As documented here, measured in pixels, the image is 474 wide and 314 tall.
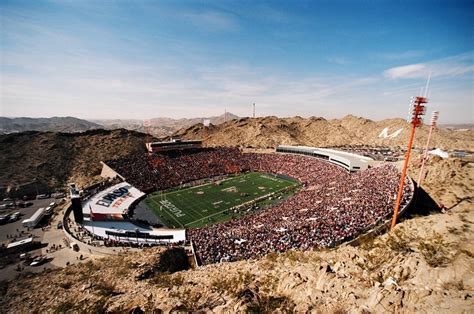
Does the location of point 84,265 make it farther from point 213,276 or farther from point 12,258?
point 213,276

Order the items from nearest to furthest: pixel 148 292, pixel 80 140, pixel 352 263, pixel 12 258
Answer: pixel 352 263, pixel 148 292, pixel 12 258, pixel 80 140

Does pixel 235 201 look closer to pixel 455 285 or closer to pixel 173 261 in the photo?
pixel 173 261

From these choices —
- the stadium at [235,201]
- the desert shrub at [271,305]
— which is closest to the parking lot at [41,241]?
the stadium at [235,201]

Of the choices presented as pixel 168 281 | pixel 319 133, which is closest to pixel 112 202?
pixel 168 281

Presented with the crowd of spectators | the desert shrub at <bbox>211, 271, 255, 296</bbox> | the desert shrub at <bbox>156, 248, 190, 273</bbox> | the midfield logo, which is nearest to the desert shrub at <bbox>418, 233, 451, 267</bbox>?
the crowd of spectators

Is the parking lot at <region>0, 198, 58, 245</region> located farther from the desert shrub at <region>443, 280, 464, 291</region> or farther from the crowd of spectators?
the desert shrub at <region>443, 280, 464, 291</region>

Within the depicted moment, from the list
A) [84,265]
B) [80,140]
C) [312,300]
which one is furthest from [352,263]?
[80,140]
